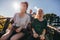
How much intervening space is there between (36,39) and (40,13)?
38cm

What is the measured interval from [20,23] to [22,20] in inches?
2.0

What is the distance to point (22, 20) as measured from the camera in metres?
2.56

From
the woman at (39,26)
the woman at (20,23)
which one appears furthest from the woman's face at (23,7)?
the woman at (39,26)

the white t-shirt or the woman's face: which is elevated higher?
the woman's face

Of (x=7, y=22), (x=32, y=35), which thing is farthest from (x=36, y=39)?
(x=7, y=22)

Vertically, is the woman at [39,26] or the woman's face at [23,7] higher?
the woman's face at [23,7]

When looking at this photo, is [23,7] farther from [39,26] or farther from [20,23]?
[39,26]

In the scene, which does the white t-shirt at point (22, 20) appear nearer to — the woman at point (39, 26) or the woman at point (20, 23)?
the woman at point (20, 23)

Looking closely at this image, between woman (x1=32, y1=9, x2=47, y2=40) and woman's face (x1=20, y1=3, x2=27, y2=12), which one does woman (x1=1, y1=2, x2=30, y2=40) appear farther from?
woman (x1=32, y1=9, x2=47, y2=40)

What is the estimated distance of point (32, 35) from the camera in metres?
2.57

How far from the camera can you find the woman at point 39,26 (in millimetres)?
2539

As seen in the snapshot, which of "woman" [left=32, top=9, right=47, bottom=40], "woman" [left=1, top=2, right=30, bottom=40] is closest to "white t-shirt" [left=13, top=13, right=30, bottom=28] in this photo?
"woman" [left=1, top=2, right=30, bottom=40]

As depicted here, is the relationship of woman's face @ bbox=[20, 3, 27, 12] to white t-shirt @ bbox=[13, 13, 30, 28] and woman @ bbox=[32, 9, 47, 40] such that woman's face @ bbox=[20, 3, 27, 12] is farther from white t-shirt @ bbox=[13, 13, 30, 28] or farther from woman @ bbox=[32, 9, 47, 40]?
woman @ bbox=[32, 9, 47, 40]

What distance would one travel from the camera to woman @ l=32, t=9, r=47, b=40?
254 centimetres
